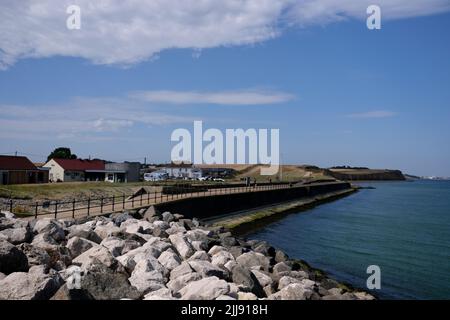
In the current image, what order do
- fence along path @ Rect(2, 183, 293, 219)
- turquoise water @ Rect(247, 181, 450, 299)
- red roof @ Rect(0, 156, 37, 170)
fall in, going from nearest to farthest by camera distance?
turquoise water @ Rect(247, 181, 450, 299), fence along path @ Rect(2, 183, 293, 219), red roof @ Rect(0, 156, 37, 170)

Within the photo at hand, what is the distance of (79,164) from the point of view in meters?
55.5

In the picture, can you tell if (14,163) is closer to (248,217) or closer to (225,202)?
(225,202)

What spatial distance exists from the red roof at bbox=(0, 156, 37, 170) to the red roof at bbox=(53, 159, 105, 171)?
8.01 m

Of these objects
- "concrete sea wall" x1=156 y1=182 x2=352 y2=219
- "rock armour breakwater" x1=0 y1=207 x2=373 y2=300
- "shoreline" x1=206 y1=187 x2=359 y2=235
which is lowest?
"shoreline" x1=206 y1=187 x2=359 y2=235

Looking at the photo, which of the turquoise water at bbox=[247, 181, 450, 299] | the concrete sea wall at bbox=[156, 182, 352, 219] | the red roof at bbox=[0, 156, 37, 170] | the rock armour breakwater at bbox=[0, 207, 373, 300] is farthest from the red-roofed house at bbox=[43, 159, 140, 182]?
the rock armour breakwater at bbox=[0, 207, 373, 300]

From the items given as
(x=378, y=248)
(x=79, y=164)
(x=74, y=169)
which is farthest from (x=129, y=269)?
(x=79, y=164)

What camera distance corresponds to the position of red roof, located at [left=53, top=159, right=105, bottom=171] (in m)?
53.2

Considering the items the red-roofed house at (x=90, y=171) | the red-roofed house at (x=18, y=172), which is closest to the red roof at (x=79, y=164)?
the red-roofed house at (x=90, y=171)

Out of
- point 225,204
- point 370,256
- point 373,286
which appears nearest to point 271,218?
point 225,204

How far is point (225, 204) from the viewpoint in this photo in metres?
35.8

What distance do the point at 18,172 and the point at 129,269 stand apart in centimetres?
3633

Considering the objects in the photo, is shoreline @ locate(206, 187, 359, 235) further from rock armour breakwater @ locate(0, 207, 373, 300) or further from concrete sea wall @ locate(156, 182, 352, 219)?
rock armour breakwater @ locate(0, 207, 373, 300)

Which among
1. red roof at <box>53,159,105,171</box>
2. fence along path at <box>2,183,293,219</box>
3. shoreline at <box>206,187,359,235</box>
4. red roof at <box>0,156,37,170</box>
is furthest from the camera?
red roof at <box>53,159,105,171</box>
